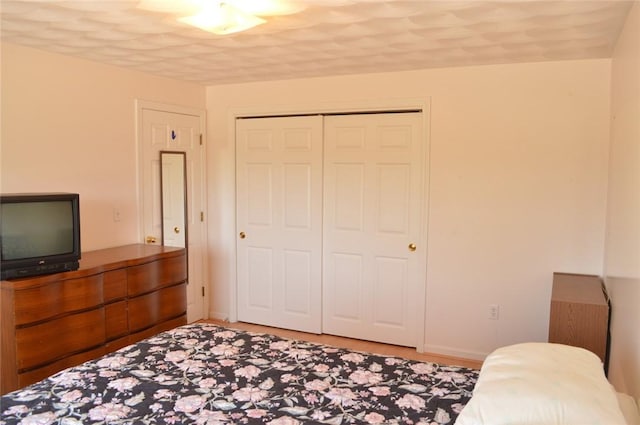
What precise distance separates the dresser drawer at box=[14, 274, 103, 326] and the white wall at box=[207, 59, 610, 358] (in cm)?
243

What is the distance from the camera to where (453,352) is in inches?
152

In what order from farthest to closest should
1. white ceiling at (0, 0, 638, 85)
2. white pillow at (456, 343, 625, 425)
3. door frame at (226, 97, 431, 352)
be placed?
door frame at (226, 97, 431, 352) → white ceiling at (0, 0, 638, 85) → white pillow at (456, 343, 625, 425)

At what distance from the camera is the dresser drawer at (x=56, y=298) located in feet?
8.52

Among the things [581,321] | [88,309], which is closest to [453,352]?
[581,321]

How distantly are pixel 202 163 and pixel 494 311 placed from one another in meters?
2.93

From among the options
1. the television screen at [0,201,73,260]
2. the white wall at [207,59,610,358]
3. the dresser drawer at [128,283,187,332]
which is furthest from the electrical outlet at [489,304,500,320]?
the television screen at [0,201,73,260]

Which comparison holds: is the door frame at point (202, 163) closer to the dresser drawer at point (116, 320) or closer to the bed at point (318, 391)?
the dresser drawer at point (116, 320)

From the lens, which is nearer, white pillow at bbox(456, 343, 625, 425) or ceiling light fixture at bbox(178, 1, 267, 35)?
white pillow at bbox(456, 343, 625, 425)

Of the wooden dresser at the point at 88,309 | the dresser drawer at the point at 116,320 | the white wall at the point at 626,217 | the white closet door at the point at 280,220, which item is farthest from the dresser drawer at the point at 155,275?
the white wall at the point at 626,217

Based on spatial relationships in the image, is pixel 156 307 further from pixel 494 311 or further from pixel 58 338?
pixel 494 311

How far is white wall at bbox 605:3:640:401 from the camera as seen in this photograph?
191cm

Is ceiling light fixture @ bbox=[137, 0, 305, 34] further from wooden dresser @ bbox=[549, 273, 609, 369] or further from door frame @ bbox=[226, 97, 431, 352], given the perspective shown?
wooden dresser @ bbox=[549, 273, 609, 369]

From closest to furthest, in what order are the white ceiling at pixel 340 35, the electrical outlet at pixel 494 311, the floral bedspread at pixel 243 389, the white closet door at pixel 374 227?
the floral bedspread at pixel 243 389
the white ceiling at pixel 340 35
the electrical outlet at pixel 494 311
the white closet door at pixel 374 227

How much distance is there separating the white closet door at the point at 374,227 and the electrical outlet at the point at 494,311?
53 centimetres
